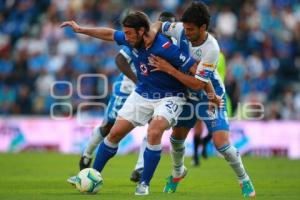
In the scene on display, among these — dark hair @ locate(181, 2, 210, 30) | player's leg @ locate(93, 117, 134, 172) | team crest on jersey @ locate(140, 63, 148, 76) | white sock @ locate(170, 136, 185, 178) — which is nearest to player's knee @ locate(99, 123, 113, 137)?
white sock @ locate(170, 136, 185, 178)

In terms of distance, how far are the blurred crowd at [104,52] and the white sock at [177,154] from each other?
11327mm

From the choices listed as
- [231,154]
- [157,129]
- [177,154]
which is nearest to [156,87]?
[157,129]

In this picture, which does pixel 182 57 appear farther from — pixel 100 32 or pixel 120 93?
pixel 120 93

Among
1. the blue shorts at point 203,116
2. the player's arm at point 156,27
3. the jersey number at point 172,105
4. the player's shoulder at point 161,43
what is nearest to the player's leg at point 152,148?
the jersey number at point 172,105

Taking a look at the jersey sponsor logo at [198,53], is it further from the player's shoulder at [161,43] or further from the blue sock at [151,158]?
the blue sock at [151,158]

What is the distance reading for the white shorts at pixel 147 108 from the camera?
10273 millimetres

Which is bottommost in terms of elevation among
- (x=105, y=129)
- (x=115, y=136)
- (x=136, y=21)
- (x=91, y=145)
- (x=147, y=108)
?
(x=91, y=145)

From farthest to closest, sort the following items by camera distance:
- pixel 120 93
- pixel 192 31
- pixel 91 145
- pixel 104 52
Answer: pixel 104 52, pixel 120 93, pixel 91 145, pixel 192 31

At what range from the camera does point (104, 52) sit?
2462cm

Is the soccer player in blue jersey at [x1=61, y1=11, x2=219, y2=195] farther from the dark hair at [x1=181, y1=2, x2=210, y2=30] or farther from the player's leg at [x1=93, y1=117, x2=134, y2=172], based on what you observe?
the dark hair at [x1=181, y1=2, x2=210, y2=30]

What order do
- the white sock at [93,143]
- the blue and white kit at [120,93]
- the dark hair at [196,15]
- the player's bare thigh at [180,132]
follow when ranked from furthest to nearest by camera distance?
the blue and white kit at [120,93]
the white sock at [93,143]
the player's bare thigh at [180,132]
the dark hair at [196,15]

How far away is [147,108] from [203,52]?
1.07 metres

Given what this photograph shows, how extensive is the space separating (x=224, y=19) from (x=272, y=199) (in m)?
15.7

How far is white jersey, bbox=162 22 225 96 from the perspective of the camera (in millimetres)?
10117
